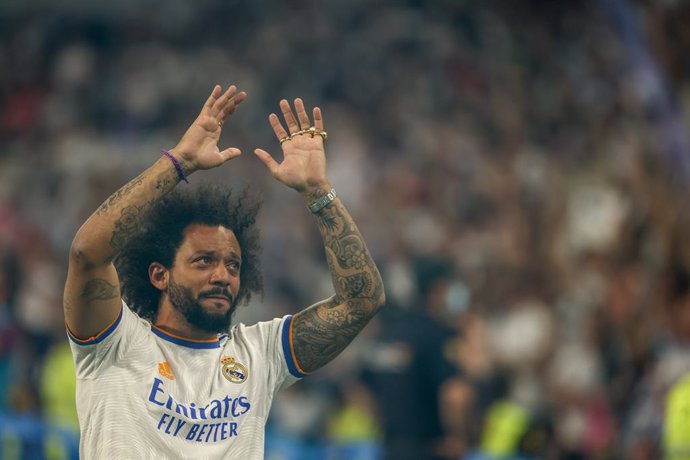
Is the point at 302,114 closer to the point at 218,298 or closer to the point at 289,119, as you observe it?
the point at 289,119

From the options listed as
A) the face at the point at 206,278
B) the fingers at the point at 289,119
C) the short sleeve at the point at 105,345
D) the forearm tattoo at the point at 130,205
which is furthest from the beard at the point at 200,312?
the fingers at the point at 289,119

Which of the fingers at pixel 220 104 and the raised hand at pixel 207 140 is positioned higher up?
the fingers at pixel 220 104

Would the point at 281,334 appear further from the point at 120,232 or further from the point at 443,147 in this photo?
the point at 443,147

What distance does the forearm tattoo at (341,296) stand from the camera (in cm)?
481

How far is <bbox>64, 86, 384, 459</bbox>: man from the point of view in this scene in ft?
14.1

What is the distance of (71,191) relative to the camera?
14.1 m

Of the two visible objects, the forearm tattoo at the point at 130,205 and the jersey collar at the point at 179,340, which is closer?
the forearm tattoo at the point at 130,205

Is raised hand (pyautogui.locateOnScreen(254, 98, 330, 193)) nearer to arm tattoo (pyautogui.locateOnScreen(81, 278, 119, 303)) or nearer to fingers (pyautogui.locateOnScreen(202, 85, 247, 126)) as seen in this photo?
fingers (pyautogui.locateOnScreen(202, 85, 247, 126))

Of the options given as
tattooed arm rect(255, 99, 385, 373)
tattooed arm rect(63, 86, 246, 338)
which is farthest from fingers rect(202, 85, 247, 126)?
tattooed arm rect(255, 99, 385, 373)

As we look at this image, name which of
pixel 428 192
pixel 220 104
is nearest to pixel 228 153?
pixel 220 104

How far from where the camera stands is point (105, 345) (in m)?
4.41

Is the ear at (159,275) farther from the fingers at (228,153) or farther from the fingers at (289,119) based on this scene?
the fingers at (289,119)

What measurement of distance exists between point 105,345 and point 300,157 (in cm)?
104

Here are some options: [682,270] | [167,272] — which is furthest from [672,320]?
[167,272]
